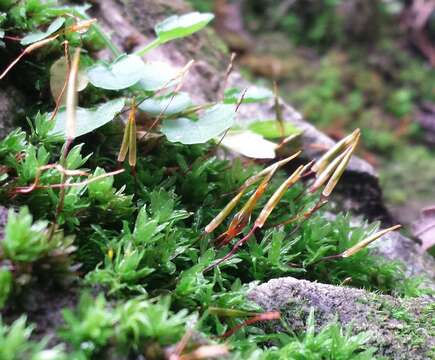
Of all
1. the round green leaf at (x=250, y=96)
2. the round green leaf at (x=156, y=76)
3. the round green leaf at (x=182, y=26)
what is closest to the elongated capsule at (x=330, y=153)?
the round green leaf at (x=250, y=96)

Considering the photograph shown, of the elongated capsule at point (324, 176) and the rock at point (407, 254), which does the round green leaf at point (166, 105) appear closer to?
the elongated capsule at point (324, 176)

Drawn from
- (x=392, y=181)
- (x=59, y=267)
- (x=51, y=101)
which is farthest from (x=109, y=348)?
(x=392, y=181)

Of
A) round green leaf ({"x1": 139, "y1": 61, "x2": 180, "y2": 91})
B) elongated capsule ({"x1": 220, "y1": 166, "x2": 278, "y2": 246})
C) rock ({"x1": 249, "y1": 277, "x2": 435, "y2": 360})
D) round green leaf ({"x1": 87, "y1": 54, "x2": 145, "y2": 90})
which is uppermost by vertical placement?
round green leaf ({"x1": 87, "y1": 54, "x2": 145, "y2": 90})

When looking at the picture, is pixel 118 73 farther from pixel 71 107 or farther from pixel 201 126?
pixel 71 107

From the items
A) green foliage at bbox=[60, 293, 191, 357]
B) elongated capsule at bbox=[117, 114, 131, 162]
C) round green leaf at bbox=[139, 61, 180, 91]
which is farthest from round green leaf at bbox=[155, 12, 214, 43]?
green foliage at bbox=[60, 293, 191, 357]

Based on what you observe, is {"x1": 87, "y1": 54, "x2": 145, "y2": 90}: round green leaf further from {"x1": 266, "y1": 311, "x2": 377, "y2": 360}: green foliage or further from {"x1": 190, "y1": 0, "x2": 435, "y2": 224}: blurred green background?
{"x1": 190, "y1": 0, "x2": 435, "y2": 224}: blurred green background

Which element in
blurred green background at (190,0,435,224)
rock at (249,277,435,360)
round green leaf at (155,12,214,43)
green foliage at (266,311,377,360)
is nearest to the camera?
green foliage at (266,311,377,360)

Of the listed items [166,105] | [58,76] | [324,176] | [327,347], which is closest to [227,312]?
[327,347]
